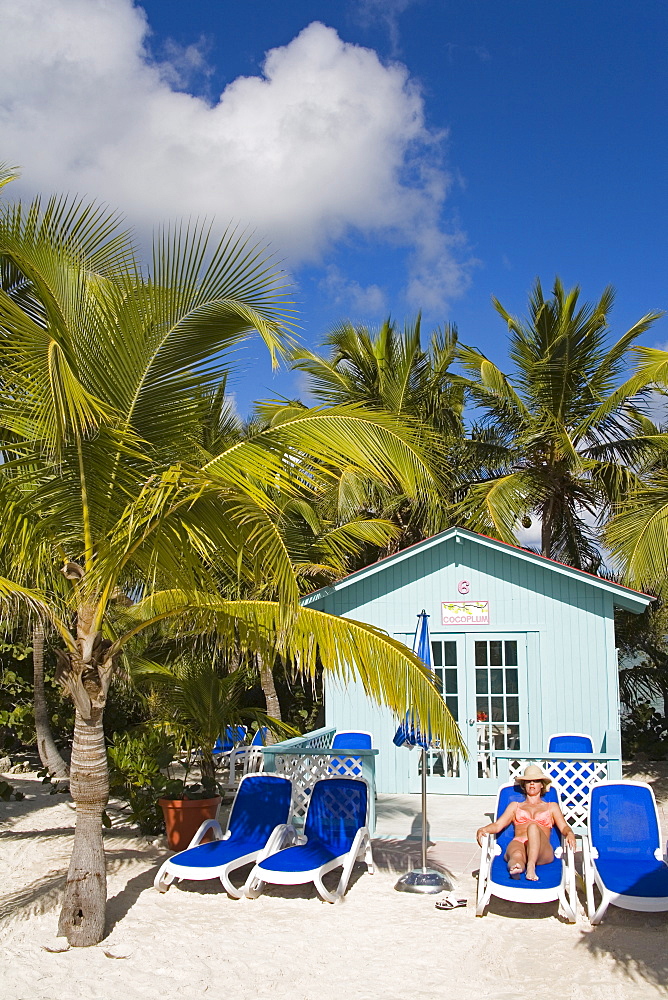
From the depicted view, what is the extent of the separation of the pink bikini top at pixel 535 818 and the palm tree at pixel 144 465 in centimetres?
158

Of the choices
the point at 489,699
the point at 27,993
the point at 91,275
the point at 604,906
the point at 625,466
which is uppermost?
the point at 625,466

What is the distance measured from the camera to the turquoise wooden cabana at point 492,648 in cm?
1130

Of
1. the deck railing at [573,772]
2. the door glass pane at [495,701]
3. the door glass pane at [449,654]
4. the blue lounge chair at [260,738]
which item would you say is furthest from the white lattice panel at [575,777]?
the blue lounge chair at [260,738]

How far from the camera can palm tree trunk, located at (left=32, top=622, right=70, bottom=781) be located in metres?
13.3

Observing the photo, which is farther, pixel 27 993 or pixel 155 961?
pixel 155 961

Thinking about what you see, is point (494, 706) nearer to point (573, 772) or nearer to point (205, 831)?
point (573, 772)

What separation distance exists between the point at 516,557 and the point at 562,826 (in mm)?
5207

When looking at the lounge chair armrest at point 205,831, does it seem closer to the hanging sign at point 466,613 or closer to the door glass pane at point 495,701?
the door glass pane at point 495,701

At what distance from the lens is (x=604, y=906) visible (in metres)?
6.30

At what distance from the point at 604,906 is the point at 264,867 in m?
2.76

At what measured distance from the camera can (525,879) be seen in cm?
660

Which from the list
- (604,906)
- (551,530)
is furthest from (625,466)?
(604,906)

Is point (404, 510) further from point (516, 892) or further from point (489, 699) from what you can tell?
point (516, 892)

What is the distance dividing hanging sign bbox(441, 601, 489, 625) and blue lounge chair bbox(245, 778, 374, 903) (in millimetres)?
4196
